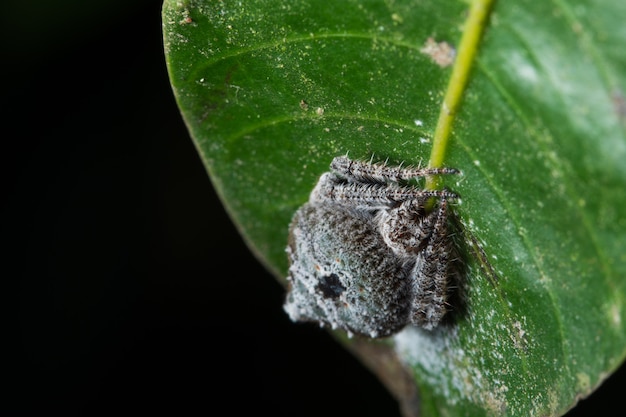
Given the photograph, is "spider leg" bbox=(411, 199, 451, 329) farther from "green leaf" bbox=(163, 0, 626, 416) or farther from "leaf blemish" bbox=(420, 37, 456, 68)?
"leaf blemish" bbox=(420, 37, 456, 68)

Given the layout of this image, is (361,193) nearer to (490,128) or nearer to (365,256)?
(365,256)

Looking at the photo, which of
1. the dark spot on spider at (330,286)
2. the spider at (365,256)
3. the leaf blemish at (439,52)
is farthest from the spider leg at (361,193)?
the leaf blemish at (439,52)

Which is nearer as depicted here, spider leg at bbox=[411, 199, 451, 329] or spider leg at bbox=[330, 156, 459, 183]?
spider leg at bbox=[330, 156, 459, 183]

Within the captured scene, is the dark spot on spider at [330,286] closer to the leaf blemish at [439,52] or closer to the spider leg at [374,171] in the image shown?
the spider leg at [374,171]

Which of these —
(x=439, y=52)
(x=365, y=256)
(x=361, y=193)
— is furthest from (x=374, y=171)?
(x=439, y=52)

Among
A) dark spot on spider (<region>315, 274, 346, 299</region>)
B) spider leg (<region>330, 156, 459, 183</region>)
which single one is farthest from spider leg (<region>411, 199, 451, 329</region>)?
dark spot on spider (<region>315, 274, 346, 299</region>)

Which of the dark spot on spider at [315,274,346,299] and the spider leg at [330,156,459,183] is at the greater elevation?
the spider leg at [330,156,459,183]
